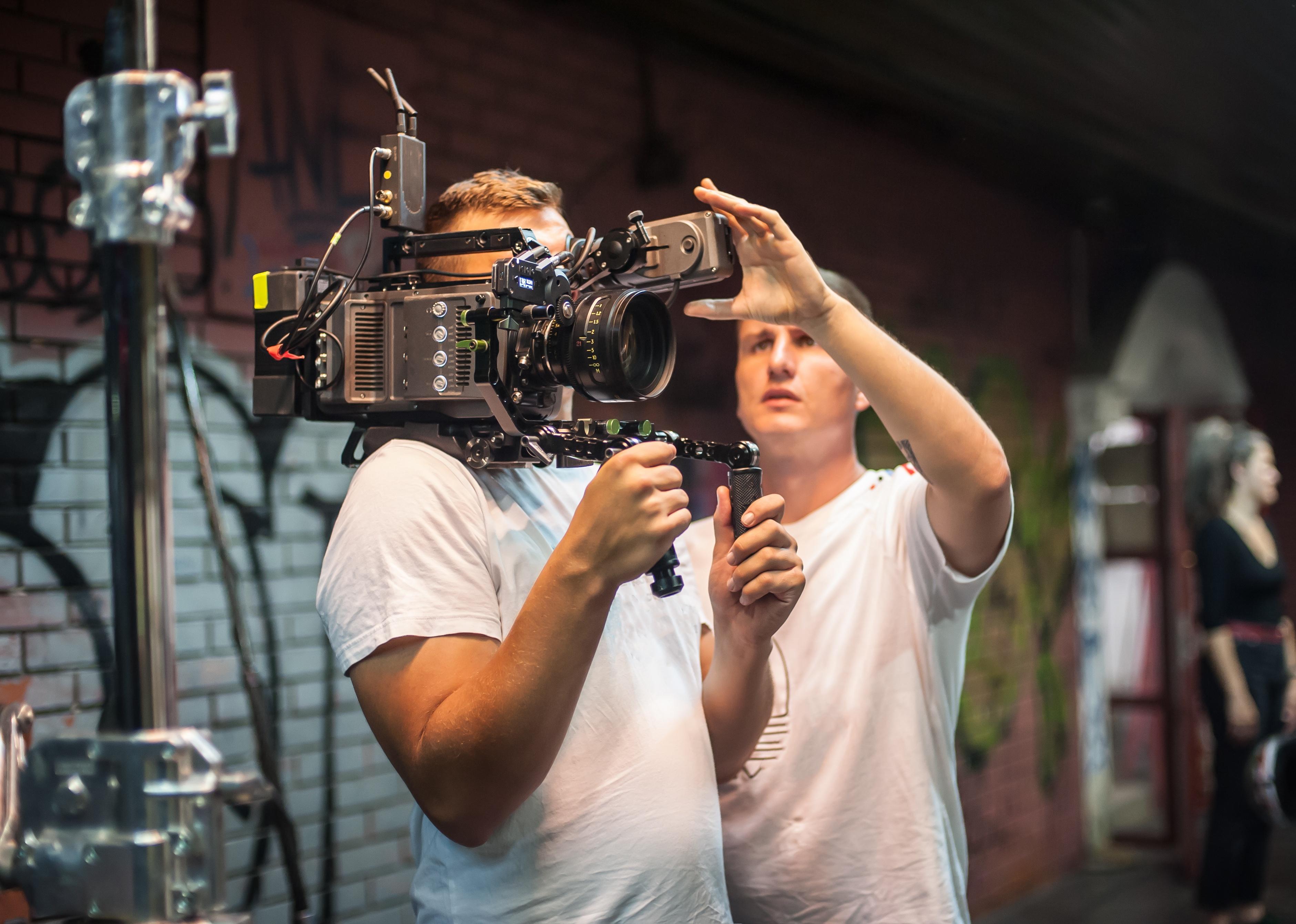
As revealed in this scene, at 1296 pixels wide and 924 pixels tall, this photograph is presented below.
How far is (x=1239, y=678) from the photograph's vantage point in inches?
141

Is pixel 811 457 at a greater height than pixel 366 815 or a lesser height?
greater

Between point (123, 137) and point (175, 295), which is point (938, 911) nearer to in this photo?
point (123, 137)

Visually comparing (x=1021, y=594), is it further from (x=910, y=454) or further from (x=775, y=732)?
(x=910, y=454)

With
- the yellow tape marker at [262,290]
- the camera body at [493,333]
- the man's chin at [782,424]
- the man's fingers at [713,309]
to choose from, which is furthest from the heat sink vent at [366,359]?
the man's chin at [782,424]

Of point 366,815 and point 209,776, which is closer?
point 209,776

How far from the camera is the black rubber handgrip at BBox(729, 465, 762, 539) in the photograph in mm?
1200

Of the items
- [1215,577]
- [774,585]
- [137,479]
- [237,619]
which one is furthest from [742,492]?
[1215,577]

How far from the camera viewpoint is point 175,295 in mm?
1895

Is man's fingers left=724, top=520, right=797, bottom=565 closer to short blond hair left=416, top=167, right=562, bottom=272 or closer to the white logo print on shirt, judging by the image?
the white logo print on shirt

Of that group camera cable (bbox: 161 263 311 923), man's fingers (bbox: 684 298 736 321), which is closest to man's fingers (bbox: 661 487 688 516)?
man's fingers (bbox: 684 298 736 321)

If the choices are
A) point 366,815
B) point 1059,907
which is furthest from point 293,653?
point 1059,907

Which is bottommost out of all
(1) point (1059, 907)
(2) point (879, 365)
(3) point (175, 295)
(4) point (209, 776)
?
(1) point (1059, 907)

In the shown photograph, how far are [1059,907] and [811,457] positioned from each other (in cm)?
328

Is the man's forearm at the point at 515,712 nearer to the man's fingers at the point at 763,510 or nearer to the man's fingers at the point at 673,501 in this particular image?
the man's fingers at the point at 673,501
